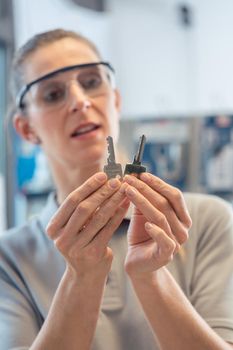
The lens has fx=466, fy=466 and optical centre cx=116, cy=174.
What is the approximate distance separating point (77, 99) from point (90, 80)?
0.08 metres

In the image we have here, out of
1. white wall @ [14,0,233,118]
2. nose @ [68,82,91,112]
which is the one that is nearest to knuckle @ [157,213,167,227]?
nose @ [68,82,91,112]

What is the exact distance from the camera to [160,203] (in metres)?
0.78

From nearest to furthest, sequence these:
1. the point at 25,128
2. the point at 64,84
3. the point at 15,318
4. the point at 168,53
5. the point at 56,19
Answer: the point at 15,318 → the point at 64,84 → the point at 25,128 → the point at 56,19 → the point at 168,53

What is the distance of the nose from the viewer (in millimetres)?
1035

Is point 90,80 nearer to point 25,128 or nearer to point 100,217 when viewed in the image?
point 25,128

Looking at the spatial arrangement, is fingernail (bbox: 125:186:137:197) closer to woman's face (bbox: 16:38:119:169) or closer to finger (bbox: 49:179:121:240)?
finger (bbox: 49:179:121:240)

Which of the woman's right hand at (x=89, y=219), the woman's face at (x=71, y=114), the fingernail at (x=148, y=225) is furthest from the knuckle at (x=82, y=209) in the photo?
the woman's face at (x=71, y=114)

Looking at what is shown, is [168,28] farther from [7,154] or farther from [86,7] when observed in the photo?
[7,154]

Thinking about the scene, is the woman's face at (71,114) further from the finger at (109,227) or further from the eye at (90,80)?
the finger at (109,227)

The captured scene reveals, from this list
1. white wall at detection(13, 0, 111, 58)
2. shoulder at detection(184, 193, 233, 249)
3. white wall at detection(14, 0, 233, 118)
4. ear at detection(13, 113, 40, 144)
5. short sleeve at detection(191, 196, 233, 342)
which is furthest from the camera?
white wall at detection(14, 0, 233, 118)

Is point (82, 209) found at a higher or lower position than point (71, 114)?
lower

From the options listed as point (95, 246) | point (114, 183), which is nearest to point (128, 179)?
point (114, 183)

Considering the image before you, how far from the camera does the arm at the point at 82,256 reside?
0.77 m

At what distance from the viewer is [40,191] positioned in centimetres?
254
